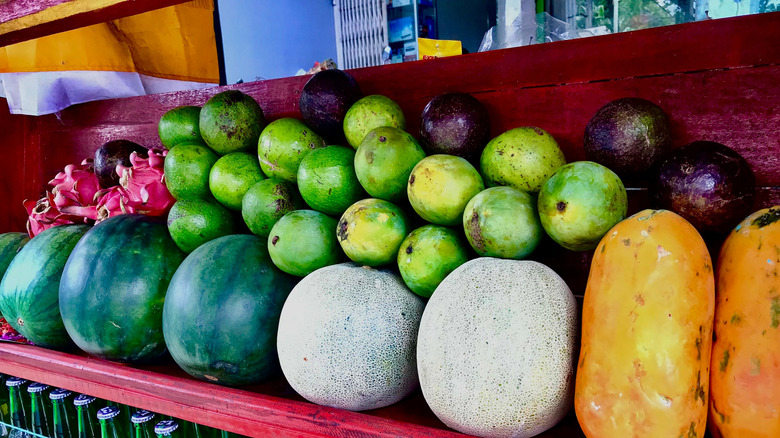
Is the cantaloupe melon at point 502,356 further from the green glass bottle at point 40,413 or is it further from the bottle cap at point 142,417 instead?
the green glass bottle at point 40,413

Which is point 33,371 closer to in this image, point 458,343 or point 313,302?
point 313,302

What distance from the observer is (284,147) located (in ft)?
4.51

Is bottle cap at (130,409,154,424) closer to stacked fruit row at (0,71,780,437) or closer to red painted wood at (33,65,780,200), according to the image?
stacked fruit row at (0,71,780,437)

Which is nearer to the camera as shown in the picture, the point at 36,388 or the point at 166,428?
the point at 166,428

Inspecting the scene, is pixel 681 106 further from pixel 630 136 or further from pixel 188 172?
pixel 188 172

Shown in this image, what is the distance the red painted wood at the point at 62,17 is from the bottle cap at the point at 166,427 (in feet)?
3.09

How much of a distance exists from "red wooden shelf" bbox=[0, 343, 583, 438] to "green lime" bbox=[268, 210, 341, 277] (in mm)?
280

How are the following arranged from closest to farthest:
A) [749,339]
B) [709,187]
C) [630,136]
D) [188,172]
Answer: [749,339], [709,187], [630,136], [188,172]

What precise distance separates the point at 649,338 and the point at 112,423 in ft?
4.64

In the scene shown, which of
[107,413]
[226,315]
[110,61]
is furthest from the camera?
[110,61]

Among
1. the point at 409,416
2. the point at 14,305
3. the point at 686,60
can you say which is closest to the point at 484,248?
the point at 409,416

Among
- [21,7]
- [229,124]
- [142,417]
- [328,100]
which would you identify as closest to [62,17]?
[21,7]

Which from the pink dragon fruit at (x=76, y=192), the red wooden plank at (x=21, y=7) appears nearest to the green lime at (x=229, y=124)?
the red wooden plank at (x=21, y=7)

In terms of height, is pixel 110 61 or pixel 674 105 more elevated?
pixel 110 61
